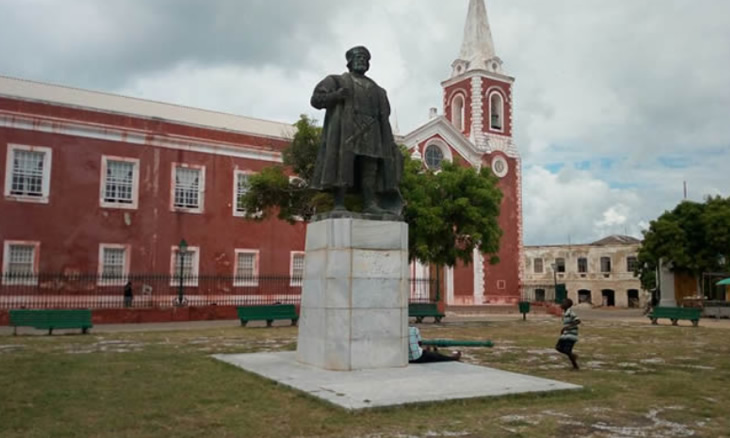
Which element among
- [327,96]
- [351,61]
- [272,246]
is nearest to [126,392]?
[327,96]

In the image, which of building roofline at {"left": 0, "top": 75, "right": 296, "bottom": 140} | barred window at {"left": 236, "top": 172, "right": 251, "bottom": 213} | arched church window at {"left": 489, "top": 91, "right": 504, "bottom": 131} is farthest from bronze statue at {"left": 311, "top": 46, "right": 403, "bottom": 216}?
arched church window at {"left": 489, "top": 91, "right": 504, "bottom": 131}

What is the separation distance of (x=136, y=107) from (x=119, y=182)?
4266 millimetres

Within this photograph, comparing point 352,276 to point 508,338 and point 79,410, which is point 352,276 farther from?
point 508,338

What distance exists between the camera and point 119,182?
2450 cm

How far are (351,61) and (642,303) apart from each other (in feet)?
141

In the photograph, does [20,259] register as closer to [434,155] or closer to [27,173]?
[27,173]

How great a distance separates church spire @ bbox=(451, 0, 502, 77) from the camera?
37.3 meters

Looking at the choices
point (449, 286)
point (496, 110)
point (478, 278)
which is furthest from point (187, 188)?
point (496, 110)

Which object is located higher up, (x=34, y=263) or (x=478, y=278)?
(x=34, y=263)

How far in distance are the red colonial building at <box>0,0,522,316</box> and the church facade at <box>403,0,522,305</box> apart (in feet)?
19.1

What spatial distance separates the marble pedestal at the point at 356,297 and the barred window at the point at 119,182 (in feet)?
60.6

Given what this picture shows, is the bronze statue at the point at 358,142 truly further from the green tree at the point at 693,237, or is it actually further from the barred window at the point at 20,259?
the green tree at the point at 693,237

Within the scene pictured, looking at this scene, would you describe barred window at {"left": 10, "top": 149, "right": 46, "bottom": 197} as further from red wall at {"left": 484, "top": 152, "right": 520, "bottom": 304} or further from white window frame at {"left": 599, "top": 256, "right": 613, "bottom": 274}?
white window frame at {"left": 599, "top": 256, "right": 613, "bottom": 274}

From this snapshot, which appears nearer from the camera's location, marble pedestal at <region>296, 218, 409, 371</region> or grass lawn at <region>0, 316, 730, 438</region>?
grass lawn at <region>0, 316, 730, 438</region>
